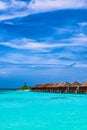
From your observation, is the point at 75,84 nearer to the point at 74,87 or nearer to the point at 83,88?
the point at 74,87

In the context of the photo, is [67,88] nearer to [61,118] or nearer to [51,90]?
[51,90]

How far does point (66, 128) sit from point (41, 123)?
1918 mm

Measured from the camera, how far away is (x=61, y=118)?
1853 cm

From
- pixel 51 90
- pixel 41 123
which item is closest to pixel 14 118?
pixel 41 123

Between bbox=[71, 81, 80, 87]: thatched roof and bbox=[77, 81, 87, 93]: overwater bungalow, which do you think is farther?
bbox=[71, 81, 80, 87]: thatched roof

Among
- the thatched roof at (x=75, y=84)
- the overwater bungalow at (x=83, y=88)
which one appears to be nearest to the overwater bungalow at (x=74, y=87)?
the thatched roof at (x=75, y=84)

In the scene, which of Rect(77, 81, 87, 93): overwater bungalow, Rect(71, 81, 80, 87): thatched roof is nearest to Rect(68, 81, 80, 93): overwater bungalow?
Rect(71, 81, 80, 87): thatched roof

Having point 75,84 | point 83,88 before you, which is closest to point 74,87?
point 75,84

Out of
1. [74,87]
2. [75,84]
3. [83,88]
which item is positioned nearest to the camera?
[83,88]

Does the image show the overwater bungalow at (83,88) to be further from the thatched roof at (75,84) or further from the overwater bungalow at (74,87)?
the thatched roof at (75,84)

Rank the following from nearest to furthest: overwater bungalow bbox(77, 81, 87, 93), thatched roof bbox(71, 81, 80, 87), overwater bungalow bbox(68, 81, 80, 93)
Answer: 1. overwater bungalow bbox(77, 81, 87, 93)
2. overwater bungalow bbox(68, 81, 80, 93)
3. thatched roof bbox(71, 81, 80, 87)

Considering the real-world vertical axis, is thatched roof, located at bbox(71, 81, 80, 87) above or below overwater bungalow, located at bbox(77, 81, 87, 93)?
above

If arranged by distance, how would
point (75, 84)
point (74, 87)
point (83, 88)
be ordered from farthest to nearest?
point (75, 84) → point (74, 87) → point (83, 88)

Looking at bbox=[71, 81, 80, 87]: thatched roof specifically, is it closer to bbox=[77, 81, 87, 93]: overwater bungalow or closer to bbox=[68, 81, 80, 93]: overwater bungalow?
bbox=[68, 81, 80, 93]: overwater bungalow
